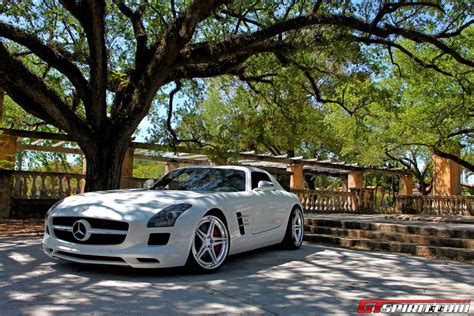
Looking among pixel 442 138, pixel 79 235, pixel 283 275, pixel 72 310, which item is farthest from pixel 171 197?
pixel 442 138

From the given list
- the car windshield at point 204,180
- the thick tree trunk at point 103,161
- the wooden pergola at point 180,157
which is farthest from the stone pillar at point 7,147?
the car windshield at point 204,180

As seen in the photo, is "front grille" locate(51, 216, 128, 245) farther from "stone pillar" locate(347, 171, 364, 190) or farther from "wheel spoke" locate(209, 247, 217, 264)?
"stone pillar" locate(347, 171, 364, 190)

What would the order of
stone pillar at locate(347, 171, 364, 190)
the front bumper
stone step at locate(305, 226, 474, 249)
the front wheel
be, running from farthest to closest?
stone pillar at locate(347, 171, 364, 190) < stone step at locate(305, 226, 474, 249) < the front wheel < the front bumper

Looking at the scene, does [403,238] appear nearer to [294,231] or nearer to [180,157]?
[294,231]

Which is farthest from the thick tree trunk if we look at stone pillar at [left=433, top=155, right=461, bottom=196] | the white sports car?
stone pillar at [left=433, top=155, right=461, bottom=196]

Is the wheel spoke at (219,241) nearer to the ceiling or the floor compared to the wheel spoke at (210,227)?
nearer to the floor

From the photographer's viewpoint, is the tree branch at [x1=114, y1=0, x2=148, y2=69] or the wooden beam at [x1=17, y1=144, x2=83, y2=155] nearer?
the tree branch at [x1=114, y1=0, x2=148, y2=69]

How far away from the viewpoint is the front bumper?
472cm

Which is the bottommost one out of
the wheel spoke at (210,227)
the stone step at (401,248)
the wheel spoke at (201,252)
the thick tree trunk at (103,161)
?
the stone step at (401,248)

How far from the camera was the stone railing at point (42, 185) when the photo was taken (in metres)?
12.4

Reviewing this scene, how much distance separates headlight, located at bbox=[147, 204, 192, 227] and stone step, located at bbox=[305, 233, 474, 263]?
15.6ft

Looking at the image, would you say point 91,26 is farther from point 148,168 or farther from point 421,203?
point 148,168

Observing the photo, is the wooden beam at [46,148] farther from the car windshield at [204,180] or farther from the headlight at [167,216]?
the headlight at [167,216]

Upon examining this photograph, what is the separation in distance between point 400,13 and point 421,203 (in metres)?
13.6
